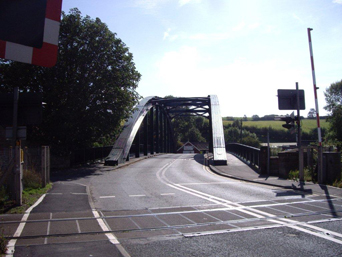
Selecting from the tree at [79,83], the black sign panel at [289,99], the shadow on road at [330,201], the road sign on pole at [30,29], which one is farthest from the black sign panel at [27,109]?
the tree at [79,83]

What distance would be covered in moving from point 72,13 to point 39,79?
5.50 m

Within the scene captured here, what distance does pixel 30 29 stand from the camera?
109 inches

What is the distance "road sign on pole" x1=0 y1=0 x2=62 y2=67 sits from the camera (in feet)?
8.70

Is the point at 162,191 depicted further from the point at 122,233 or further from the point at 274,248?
the point at 274,248

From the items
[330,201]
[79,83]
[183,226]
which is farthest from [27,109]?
[79,83]

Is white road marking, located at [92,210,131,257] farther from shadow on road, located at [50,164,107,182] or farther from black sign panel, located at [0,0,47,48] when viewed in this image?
shadow on road, located at [50,164,107,182]

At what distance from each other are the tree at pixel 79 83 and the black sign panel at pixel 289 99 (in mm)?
12067

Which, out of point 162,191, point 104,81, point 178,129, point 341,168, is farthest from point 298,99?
point 178,129

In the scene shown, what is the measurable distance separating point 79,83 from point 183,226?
56.4ft

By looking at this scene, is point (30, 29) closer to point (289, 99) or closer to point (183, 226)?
point (183, 226)

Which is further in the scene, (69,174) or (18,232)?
(69,174)

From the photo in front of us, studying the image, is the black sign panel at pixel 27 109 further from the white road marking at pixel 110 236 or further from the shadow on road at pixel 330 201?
the shadow on road at pixel 330 201

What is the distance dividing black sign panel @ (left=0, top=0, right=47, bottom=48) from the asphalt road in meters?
3.44

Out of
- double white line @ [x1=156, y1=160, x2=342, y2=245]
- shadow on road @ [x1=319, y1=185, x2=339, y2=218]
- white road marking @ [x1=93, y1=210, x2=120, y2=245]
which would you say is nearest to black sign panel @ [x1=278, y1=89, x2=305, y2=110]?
shadow on road @ [x1=319, y1=185, x2=339, y2=218]
